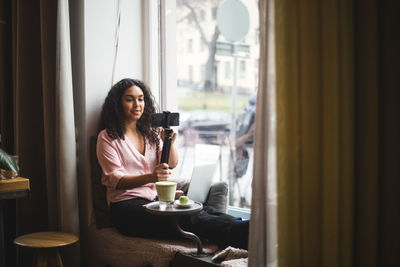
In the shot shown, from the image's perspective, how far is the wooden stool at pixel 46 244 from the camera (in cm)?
199

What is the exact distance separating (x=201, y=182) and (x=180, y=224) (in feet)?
0.77

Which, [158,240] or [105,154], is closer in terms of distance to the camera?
[158,240]

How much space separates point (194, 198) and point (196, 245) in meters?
0.25

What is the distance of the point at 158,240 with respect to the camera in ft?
6.69

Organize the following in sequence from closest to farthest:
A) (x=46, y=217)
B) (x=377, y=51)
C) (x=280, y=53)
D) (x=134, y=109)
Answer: (x=377, y=51) < (x=280, y=53) < (x=134, y=109) < (x=46, y=217)

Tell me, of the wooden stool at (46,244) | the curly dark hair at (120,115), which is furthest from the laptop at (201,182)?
the wooden stool at (46,244)

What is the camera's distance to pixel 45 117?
235 centimetres

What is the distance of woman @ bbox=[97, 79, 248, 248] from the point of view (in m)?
1.97

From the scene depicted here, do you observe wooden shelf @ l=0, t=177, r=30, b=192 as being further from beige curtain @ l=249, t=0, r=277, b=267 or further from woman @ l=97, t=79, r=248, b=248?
beige curtain @ l=249, t=0, r=277, b=267

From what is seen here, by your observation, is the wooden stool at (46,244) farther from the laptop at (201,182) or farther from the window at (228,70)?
the window at (228,70)

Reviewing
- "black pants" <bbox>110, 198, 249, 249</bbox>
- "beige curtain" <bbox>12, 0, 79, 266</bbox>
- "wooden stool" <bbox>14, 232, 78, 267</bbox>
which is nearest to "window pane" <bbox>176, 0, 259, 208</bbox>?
"black pants" <bbox>110, 198, 249, 249</bbox>

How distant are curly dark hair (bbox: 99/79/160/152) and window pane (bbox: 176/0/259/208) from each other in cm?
29

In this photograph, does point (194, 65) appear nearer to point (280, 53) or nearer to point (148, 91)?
point (148, 91)

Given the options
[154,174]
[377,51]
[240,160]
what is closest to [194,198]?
[154,174]
